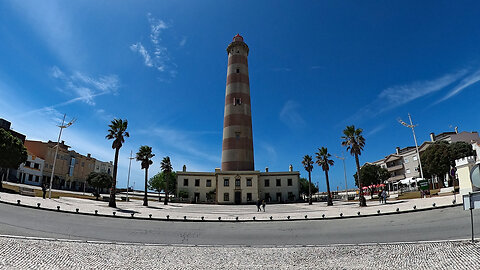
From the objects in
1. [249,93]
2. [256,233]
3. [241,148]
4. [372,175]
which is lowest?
[256,233]

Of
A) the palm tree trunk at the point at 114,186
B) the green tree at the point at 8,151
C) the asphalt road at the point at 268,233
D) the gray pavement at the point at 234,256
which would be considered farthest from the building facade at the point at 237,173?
the gray pavement at the point at 234,256

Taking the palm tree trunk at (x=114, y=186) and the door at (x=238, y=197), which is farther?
the door at (x=238, y=197)

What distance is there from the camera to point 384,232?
12.9m

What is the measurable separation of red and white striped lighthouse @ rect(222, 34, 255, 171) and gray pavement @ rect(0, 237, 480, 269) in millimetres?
44242

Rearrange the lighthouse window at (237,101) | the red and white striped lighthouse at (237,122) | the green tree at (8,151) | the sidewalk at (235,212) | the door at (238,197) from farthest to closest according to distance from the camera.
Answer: the lighthouse window at (237,101) < the door at (238,197) < the red and white striped lighthouse at (237,122) < the green tree at (8,151) < the sidewalk at (235,212)

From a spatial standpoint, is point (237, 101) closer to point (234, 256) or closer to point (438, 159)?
point (438, 159)

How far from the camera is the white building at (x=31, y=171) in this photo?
62.7 metres

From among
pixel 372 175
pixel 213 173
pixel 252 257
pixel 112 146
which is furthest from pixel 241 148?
pixel 252 257

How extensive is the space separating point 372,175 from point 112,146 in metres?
55.4

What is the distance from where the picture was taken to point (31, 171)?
65188 mm

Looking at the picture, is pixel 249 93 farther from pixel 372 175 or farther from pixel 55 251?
pixel 55 251

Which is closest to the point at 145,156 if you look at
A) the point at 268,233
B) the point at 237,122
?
the point at 237,122

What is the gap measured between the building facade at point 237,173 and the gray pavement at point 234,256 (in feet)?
146

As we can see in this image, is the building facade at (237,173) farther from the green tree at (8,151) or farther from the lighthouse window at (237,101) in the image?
the green tree at (8,151)
